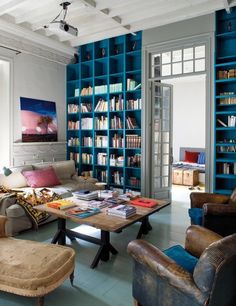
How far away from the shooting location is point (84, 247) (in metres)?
3.21

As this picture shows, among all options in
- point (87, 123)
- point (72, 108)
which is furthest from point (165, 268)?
point (72, 108)

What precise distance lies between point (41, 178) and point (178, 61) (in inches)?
129

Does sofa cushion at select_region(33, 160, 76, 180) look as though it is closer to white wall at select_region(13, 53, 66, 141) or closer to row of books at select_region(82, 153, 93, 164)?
row of books at select_region(82, 153, 93, 164)

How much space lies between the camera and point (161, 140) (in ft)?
17.8

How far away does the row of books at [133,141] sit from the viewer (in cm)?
535

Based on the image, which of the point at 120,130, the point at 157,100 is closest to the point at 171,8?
the point at 157,100

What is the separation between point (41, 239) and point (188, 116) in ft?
21.6

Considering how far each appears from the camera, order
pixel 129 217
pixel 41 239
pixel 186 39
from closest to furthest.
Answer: pixel 129 217 → pixel 41 239 → pixel 186 39

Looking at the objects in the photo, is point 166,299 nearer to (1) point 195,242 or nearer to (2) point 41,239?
(1) point 195,242

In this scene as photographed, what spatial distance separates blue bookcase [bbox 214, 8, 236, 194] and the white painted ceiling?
39 centimetres

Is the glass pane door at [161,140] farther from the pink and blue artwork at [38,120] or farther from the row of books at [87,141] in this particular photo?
the pink and blue artwork at [38,120]

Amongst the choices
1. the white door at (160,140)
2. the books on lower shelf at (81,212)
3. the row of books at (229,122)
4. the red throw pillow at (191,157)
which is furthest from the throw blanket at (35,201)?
the red throw pillow at (191,157)

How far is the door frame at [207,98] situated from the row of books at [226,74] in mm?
126

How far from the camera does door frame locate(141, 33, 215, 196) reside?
14.6 feet
